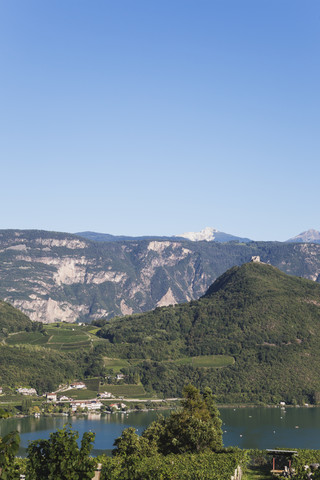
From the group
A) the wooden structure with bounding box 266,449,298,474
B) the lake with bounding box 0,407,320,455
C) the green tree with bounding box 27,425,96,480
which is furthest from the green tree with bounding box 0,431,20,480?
the lake with bounding box 0,407,320,455

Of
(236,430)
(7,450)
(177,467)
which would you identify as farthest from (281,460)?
(236,430)

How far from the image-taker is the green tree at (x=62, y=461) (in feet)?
104

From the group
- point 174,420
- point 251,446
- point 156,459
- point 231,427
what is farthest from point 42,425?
point 156,459

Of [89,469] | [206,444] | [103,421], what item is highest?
[89,469]

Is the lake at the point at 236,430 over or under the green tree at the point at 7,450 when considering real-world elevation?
under

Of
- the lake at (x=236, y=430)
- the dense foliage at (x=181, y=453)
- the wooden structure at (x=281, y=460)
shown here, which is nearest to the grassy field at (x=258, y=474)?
the wooden structure at (x=281, y=460)

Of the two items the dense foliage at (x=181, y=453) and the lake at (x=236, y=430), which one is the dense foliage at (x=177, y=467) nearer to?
the dense foliage at (x=181, y=453)

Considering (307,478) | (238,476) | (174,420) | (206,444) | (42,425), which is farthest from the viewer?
(42,425)

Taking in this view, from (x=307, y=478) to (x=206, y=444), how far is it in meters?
24.8

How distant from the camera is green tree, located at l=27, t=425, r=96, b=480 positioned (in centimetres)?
3159

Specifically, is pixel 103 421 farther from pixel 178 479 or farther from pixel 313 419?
pixel 178 479

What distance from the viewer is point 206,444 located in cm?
6969

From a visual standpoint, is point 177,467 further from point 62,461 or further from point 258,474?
point 62,461

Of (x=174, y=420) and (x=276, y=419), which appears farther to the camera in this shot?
(x=276, y=419)
